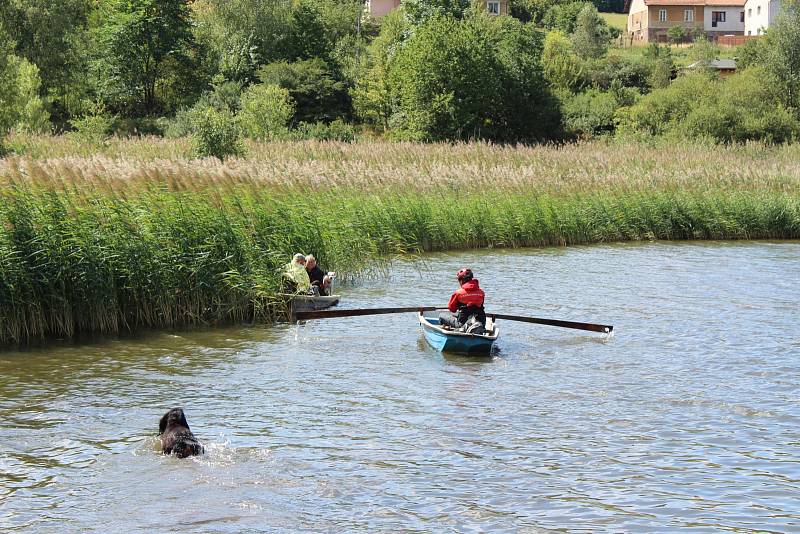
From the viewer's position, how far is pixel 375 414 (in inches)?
499

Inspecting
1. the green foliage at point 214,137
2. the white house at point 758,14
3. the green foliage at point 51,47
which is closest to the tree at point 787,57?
the green foliage at point 214,137

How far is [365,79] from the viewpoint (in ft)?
211

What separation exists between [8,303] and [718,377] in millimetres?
10748

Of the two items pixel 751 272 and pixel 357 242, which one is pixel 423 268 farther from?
pixel 751 272

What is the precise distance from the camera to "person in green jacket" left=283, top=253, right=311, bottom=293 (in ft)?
60.1

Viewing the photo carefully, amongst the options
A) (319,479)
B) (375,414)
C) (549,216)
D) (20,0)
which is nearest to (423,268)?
(549,216)

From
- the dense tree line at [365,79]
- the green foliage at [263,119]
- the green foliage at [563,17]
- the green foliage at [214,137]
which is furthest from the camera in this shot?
the green foliage at [563,17]

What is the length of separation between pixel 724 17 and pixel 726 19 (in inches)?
13.9

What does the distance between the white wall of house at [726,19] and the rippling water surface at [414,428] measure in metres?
101

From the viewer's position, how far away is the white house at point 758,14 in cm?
10512

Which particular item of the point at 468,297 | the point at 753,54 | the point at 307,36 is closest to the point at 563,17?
the point at 753,54

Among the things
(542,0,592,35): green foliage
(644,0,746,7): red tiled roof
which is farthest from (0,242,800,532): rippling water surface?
(644,0,746,7): red tiled roof

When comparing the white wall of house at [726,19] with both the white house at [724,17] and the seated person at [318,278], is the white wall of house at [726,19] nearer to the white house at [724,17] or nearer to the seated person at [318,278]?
the white house at [724,17]

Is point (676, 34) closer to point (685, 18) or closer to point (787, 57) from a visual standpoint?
point (685, 18)
